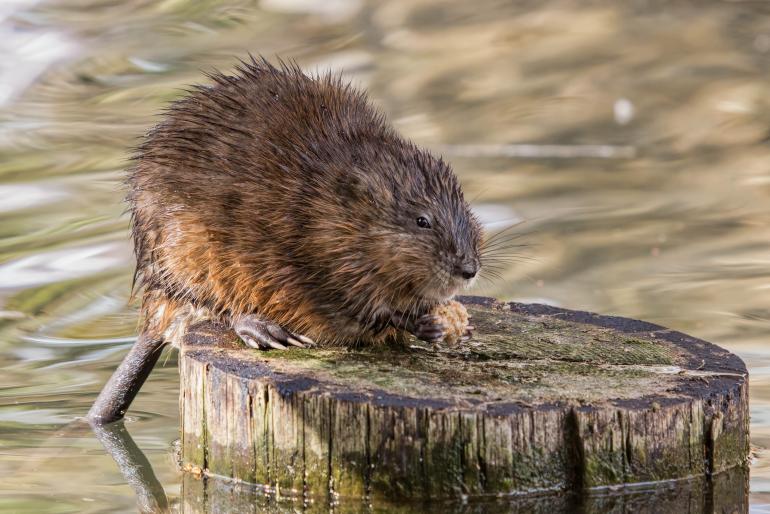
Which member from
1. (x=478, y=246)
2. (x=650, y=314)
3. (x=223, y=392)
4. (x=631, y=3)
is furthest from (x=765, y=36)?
(x=223, y=392)

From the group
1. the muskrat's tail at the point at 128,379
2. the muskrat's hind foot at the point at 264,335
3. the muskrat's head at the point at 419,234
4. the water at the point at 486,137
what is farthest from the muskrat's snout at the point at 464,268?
the water at the point at 486,137

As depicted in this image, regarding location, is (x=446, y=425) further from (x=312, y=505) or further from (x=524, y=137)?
(x=524, y=137)

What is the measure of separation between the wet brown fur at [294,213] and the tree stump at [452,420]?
264mm

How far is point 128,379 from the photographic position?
5.26 m

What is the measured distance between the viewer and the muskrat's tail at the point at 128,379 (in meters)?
5.23

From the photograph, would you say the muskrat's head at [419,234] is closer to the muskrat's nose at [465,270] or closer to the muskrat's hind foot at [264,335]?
the muskrat's nose at [465,270]

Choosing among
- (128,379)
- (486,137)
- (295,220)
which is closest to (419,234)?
(295,220)

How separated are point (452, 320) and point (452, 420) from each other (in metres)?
0.92

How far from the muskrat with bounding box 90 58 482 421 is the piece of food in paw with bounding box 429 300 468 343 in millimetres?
31

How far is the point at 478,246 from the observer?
187 inches

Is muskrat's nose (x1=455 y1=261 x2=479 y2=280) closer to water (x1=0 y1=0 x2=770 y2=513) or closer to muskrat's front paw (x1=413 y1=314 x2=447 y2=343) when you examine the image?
muskrat's front paw (x1=413 y1=314 x2=447 y2=343)

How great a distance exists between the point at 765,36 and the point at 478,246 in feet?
28.0

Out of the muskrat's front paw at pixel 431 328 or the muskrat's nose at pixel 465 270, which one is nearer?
the muskrat's nose at pixel 465 270

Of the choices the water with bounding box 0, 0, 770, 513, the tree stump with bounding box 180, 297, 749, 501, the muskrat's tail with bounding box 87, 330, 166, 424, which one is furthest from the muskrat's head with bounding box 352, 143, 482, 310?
the water with bounding box 0, 0, 770, 513
